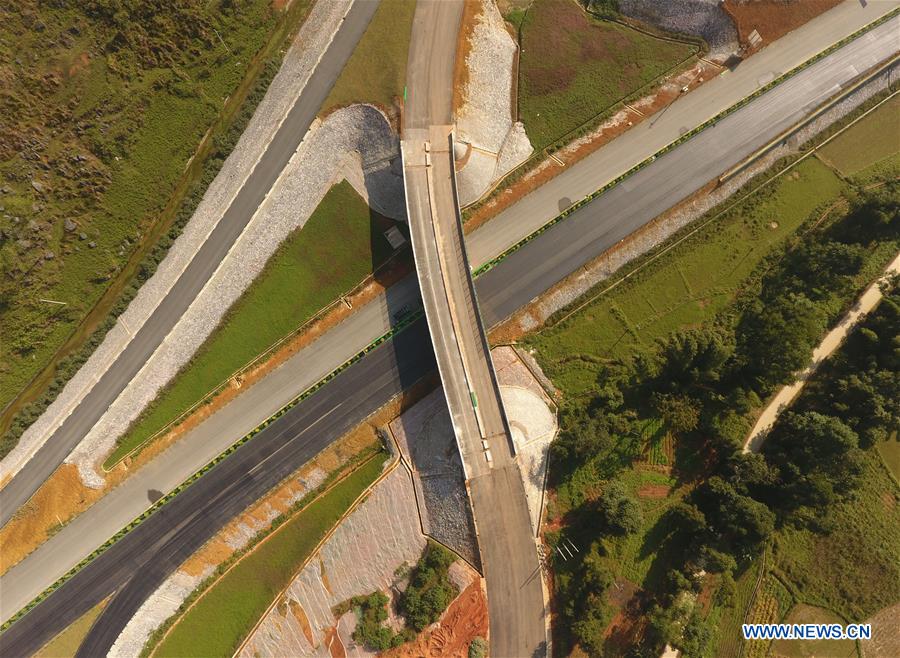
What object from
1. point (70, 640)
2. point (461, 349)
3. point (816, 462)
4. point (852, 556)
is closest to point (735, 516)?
point (816, 462)

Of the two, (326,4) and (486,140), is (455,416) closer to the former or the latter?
(486,140)

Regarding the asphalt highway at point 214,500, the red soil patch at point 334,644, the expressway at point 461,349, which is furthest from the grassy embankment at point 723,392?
the red soil patch at point 334,644

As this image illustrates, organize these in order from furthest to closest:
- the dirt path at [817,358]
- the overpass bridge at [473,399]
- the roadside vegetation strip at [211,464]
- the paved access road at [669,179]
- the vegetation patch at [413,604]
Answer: the paved access road at [669,179]
the roadside vegetation strip at [211,464]
the dirt path at [817,358]
the overpass bridge at [473,399]
the vegetation patch at [413,604]

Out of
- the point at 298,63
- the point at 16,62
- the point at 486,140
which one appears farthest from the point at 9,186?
the point at 486,140

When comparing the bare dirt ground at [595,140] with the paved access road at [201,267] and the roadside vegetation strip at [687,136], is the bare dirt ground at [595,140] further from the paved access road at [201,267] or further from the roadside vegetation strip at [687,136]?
the paved access road at [201,267]

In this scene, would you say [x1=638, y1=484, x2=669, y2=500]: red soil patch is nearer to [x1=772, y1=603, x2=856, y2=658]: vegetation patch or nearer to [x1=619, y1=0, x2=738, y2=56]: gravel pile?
[x1=772, y1=603, x2=856, y2=658]: vegetation patch
